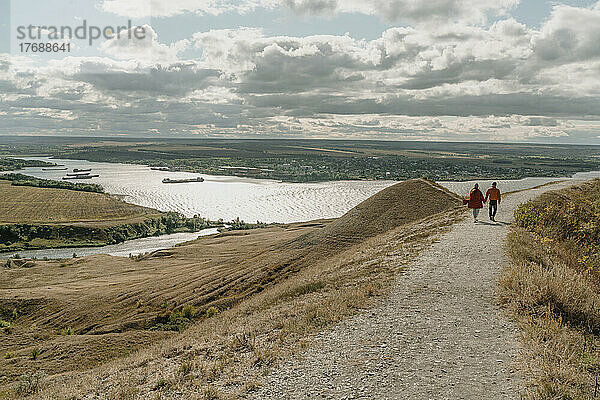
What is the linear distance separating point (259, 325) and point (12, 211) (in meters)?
107

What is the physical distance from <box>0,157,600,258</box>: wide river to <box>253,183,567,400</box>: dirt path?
242 feet

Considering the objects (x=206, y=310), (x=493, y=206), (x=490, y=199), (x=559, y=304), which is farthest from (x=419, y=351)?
(x=206, y=310)

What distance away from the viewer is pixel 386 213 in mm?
32000

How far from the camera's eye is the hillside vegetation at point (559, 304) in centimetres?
728

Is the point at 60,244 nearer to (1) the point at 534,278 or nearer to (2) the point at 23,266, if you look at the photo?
(2) the point at 23,266

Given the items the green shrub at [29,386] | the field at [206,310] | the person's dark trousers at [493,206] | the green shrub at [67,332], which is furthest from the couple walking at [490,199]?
the green shrub at [67,332]

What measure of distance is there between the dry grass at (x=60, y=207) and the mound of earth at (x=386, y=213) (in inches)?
3094

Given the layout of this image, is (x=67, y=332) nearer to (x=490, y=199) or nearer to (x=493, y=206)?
(x=490, y=199)

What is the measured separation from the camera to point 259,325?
497 inches

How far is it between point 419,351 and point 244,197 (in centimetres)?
12479

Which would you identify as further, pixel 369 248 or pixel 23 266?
pixel 23 266

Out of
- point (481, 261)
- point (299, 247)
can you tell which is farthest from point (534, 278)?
point (299, 247)

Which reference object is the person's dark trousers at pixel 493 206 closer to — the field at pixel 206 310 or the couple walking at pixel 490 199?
the couple walking at pixel 490 199

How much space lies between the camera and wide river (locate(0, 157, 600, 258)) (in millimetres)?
90094
